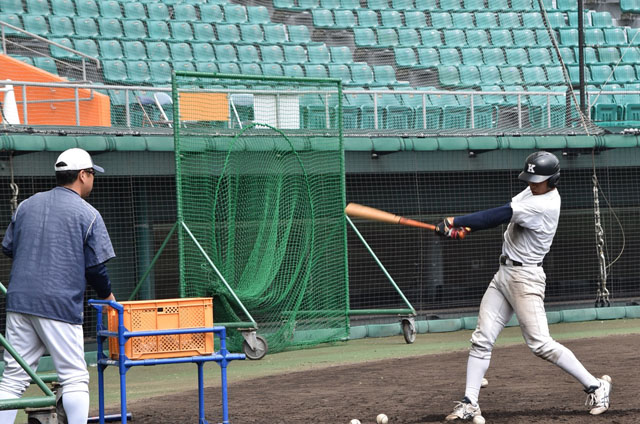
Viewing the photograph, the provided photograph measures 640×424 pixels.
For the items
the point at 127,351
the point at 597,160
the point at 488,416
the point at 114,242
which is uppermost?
the point at 597,160

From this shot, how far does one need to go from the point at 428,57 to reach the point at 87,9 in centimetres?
641

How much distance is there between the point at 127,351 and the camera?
5.91 m

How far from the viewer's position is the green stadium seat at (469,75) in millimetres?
18328

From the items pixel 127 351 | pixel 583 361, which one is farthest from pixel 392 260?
pixel 127 351

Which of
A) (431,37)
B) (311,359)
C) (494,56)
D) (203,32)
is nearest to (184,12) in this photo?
(203,32)

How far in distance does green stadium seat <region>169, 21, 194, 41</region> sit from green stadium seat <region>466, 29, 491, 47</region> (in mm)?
5550

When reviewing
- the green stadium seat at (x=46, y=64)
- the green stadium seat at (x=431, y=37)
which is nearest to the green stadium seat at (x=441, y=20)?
the green stadium seat at (x=431, y=37)

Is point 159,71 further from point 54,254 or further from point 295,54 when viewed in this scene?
point 54,254

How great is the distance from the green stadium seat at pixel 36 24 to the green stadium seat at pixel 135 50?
1.34 m

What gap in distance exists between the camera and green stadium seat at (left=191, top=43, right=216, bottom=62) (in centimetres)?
1743

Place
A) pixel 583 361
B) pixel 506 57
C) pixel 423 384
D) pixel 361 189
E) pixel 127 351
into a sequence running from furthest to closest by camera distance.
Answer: pixel 506 57, pixel 361 189, pixel 583 361, pixel 423 384, pixel 127 351

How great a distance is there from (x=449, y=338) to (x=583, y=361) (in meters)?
2.86

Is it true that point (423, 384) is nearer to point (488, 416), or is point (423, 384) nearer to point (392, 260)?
point (488, 416)

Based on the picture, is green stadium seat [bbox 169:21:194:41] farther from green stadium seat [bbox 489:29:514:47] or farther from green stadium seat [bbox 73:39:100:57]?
green stadium seat [bbox 489:29:514:47]
